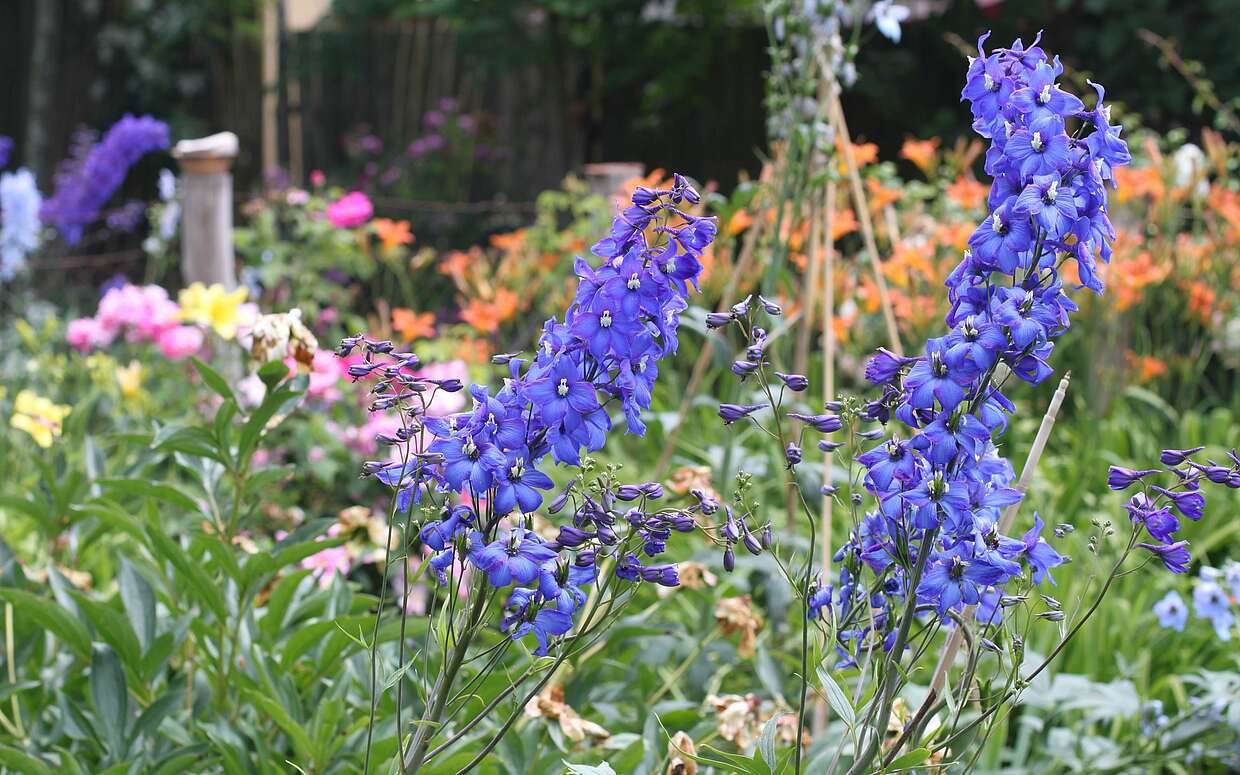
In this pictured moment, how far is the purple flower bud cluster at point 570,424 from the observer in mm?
966

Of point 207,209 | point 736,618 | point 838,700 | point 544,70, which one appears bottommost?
point 736,618

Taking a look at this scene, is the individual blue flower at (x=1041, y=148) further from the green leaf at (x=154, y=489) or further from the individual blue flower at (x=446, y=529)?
the green leaf at (x=154, y=489)

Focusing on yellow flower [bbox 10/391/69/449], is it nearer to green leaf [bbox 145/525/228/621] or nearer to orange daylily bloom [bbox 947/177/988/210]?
green leaf [bbox 145/525/228/621]

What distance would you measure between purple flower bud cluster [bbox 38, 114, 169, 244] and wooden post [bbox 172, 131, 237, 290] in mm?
1137

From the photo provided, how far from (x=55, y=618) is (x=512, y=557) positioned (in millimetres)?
944

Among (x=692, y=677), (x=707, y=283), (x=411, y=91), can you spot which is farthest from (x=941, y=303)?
(x=411, y=91)

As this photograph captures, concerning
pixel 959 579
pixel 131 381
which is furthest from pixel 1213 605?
pixel 131 381

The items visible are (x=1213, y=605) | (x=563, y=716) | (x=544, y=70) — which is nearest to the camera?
(x=563, y=716)

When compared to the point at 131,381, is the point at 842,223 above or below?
above

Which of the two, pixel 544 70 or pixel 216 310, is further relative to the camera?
pixel 544 70

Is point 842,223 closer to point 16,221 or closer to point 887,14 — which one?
point 887,14

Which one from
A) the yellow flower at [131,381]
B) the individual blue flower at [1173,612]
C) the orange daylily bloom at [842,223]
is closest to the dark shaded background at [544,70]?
the orange daylily bloom at [842,223]

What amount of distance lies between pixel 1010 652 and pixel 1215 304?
3.13 metres

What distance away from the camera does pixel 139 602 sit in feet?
5.50
